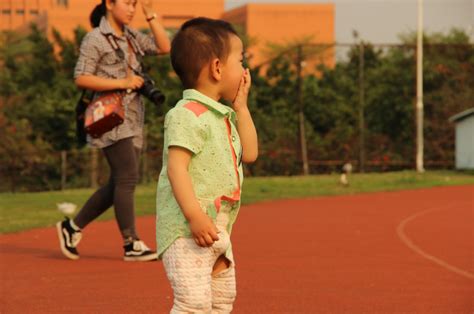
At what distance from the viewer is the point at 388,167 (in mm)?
29719

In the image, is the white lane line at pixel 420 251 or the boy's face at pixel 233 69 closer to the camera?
the boy's face at pixel 233 69

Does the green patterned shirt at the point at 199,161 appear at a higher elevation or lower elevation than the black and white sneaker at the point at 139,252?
higher

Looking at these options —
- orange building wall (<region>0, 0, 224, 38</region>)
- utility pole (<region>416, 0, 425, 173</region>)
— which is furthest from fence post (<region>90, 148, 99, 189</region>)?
orange building wall (<region>0, 0, 224, 38</region>)

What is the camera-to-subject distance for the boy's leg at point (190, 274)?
406cm

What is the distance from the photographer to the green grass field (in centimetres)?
1374

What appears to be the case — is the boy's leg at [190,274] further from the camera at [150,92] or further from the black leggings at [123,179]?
the black leggings at [123,179]

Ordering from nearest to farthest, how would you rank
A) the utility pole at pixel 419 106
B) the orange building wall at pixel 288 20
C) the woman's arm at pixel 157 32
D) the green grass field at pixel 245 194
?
the woman's arm at pixel 157 32 → the green grass field at pixel 245 194 → the utility pole at pixel 419 106 → the orange building wall at pixel 288 20

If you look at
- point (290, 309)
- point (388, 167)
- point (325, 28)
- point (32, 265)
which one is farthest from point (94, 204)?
point (325, 28)

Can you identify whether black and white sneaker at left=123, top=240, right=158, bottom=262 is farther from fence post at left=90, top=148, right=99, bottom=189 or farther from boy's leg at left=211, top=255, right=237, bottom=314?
fence post at left=90, top=148, right=99, bottom=189

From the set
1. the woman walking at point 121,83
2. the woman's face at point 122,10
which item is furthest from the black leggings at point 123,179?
the woman's face at point 122,10

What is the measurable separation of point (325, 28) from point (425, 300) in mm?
92590

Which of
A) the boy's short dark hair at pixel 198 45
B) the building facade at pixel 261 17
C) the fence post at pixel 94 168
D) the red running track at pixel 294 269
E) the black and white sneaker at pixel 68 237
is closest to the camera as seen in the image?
the boy's short dark hair at pixel 198 45

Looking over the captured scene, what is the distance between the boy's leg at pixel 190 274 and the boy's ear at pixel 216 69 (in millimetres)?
590

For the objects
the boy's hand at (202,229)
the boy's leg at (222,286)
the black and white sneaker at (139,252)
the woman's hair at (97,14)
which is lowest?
the black and white sneaker at (139,252)
